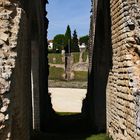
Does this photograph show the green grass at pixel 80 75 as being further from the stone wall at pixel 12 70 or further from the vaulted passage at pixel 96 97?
the stone wall at pixel 12 70

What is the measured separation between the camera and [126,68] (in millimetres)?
10500

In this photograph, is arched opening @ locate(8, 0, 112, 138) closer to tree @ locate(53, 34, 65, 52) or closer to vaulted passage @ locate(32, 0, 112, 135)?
vaulted passage @ locate(32, 0, 112, 135)

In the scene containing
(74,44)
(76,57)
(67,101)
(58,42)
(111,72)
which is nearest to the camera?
(111,72)

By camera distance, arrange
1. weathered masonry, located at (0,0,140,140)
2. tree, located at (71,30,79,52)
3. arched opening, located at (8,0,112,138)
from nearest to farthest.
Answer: weathered masonry, located at (0,0,140,140), arched opening, located at (8,0,112,138), tree, located at (71,30,79,52)

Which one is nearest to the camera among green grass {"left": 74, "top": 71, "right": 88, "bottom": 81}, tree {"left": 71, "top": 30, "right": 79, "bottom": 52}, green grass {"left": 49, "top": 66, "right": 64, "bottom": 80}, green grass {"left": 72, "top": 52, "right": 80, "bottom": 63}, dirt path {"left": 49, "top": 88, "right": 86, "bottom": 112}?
dirt path {"left": 49, "top": 88, "right": 86, "bottom": 112}

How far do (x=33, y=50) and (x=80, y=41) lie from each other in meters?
90.0

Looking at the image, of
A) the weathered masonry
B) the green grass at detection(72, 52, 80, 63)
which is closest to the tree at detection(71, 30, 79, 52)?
the green grass at detection(72, 52, 80, 63)

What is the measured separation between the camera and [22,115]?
9500 mm

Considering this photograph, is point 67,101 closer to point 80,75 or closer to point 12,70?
point 12,70

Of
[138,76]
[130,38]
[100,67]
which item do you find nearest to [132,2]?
[130,38]

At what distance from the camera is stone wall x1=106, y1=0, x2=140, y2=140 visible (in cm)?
973

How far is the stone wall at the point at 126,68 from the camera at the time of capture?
9.73m

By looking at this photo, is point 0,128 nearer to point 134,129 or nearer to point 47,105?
point 134,129

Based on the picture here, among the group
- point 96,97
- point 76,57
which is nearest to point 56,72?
point 76,57
